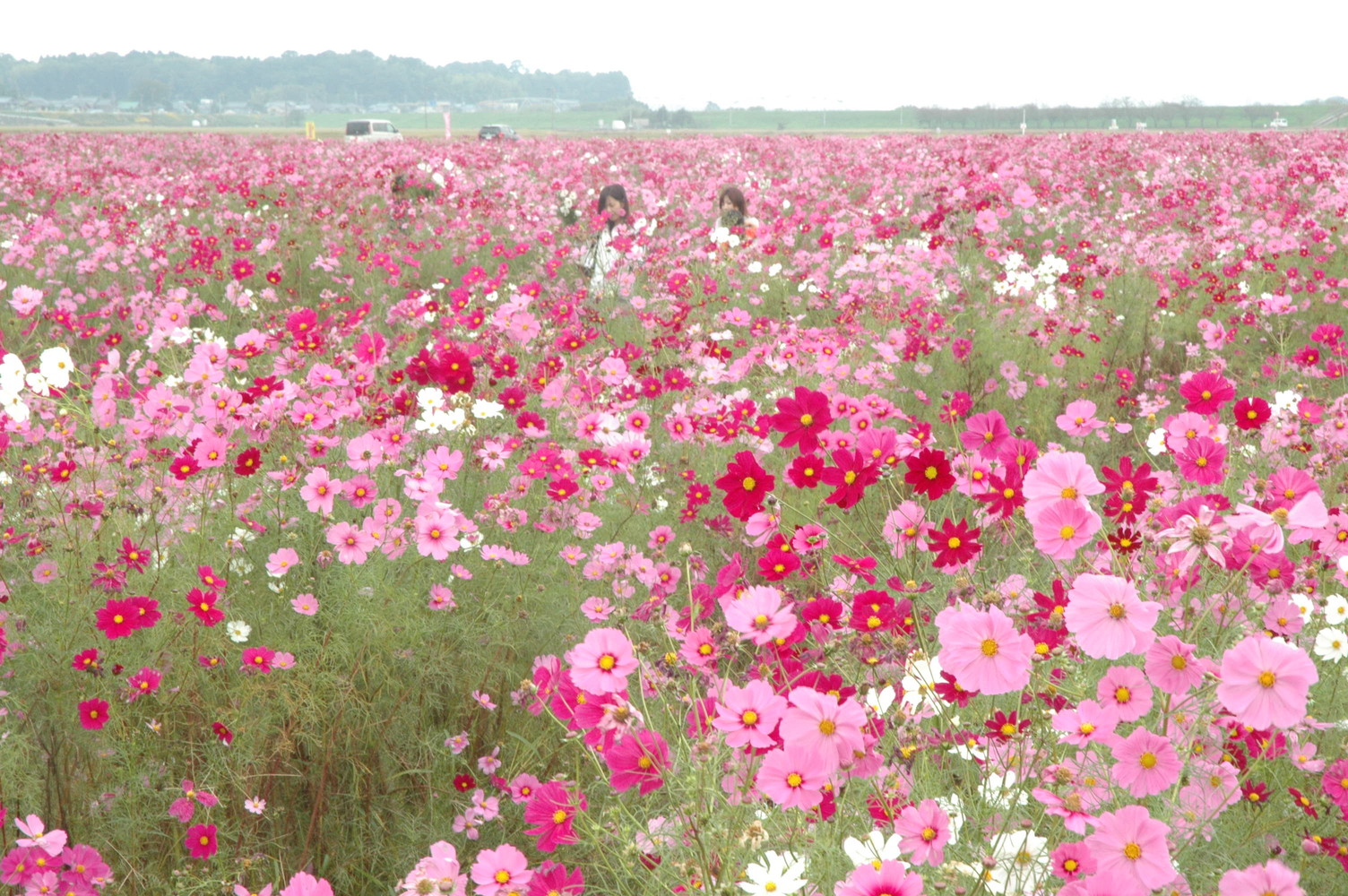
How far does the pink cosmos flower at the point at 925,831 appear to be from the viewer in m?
1.17

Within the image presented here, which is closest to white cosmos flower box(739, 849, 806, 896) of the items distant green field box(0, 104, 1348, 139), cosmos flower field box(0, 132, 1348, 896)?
cosmos flower field box(0, 132, 1348, 896)

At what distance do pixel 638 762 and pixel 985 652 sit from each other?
439 millimetres

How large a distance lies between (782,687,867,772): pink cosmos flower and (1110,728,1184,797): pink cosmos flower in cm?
30

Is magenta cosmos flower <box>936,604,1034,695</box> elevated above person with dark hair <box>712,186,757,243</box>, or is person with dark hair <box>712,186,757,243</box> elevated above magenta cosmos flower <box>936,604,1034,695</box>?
person with dark hair <box>712,186,757,243</box>

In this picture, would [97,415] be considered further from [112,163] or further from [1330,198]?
[112,163]

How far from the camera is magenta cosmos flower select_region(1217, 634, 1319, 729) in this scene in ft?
3.12

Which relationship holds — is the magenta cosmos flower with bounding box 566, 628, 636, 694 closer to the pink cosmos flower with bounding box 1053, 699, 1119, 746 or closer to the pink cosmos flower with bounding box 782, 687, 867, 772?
the pink cosmos flower with bounding box 782, 687, 867, 772

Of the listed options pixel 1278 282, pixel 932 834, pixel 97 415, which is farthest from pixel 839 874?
pixel 1278 282

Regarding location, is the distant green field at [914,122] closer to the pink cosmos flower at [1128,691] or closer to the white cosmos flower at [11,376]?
the white cosmos flower at [11,376]

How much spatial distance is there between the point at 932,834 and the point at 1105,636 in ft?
1.00

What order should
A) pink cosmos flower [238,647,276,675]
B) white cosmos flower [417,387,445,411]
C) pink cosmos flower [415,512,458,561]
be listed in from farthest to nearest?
white cosmos flower [417,387,445,411], pink cosmos flower [415,512,458,561], pink cosmos flower [238,647,276,675]

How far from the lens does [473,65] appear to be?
12456 centimetres

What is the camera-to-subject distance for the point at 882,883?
3.31 feet

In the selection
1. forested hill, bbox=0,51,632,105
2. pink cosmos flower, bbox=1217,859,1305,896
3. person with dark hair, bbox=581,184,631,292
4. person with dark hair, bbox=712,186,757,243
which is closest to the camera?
pink cosmos flower, bbox=1217,859,1305,896
